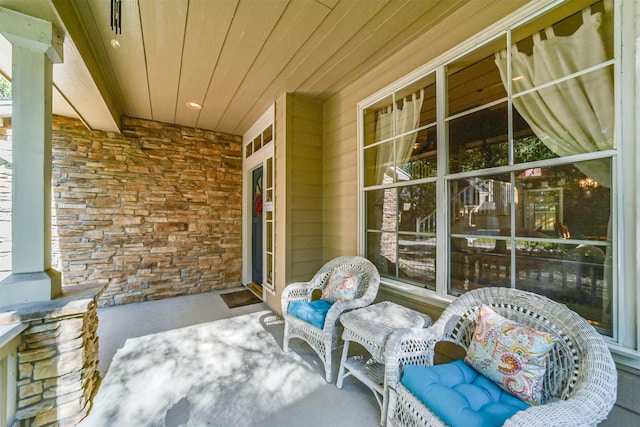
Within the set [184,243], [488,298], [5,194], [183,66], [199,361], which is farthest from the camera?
[184,243]

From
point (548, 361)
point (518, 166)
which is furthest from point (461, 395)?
point (518, 166)

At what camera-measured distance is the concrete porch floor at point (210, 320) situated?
5.59 ft

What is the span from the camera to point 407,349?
1.55 m

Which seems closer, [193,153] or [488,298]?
[488,298]

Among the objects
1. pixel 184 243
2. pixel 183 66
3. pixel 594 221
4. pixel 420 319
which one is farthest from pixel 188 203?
pixel 594 221

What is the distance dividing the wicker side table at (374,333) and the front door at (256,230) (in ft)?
9.13

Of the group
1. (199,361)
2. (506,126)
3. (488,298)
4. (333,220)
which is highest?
(506,126)

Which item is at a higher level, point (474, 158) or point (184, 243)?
point (474, 158)

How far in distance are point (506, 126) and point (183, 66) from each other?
9.55 ft

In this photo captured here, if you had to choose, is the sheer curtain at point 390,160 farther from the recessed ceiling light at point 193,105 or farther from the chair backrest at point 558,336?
the recessed ceiling light at point 193,105

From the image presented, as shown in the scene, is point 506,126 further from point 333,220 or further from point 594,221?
point 333,220

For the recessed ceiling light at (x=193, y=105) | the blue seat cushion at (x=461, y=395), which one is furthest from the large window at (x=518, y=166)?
the recessed ceiling light at (x=193, y=105)

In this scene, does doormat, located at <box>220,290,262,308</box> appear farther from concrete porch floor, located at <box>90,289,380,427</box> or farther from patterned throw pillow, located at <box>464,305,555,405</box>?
patterned throw pillow, located at <box>464,305,555,405</box>

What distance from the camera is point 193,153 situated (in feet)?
14.5
